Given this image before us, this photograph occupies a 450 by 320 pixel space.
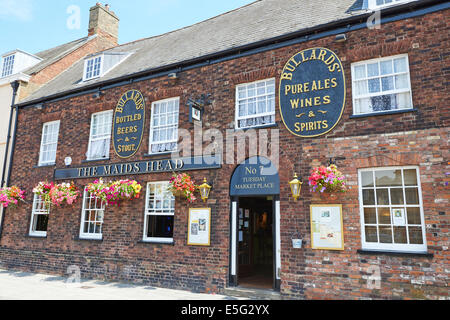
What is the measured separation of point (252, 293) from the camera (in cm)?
802

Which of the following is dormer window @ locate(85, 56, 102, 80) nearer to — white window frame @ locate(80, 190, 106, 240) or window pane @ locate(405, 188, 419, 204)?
white window frame @ locate(80, 190, 106, 240)

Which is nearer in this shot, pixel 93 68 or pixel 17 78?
pixel 93 68

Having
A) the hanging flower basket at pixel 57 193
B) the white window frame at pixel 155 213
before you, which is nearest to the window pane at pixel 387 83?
the white window frame at pixel 155 213

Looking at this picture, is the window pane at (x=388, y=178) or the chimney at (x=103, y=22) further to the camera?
the chimney at (x=103, y=22)

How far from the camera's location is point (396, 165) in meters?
7.21

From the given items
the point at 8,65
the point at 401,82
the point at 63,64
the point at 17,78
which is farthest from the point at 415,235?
the point at 8,65

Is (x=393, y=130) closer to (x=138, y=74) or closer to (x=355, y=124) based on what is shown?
(x=355, y=124)

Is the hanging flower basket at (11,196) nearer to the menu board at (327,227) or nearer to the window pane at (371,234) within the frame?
the menu board at (327,227)

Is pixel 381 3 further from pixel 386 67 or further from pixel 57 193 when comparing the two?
pixel 57 193

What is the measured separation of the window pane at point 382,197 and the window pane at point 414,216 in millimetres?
484

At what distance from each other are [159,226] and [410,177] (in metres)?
6.98

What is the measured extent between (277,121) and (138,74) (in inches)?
217

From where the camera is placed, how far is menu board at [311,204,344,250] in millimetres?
7375

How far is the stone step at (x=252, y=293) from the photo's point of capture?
25.7 feet
